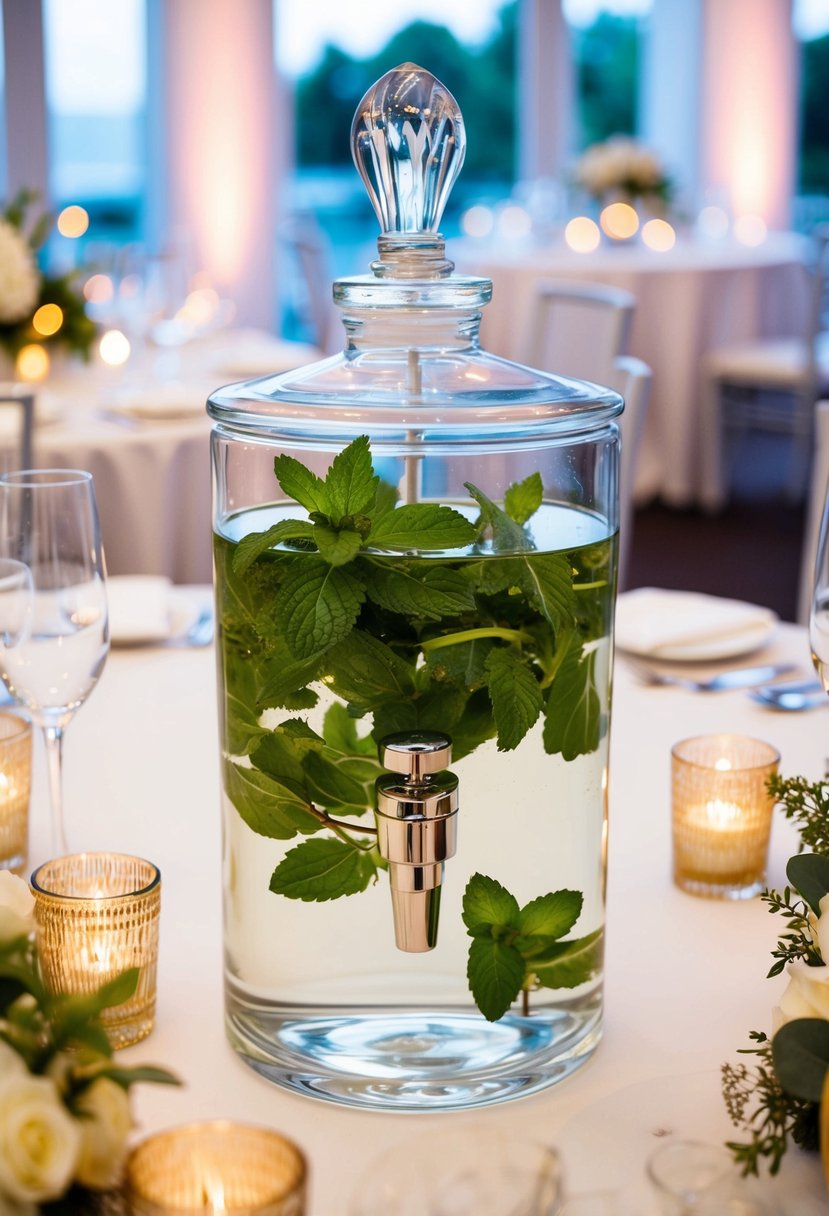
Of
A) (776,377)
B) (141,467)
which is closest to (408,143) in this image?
(141,467)

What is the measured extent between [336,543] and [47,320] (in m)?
2.63

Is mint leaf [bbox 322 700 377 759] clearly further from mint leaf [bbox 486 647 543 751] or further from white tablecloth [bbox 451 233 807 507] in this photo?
white tablecloth [bbox 451 233 807 507]

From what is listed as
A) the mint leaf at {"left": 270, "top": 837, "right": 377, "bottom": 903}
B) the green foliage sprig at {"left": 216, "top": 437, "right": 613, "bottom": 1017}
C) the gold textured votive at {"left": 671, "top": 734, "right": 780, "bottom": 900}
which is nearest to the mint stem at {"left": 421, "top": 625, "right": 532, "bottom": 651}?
the green foliage sprig at {"left": 216, "top": 437, "right": 613, "bottom": 1017}

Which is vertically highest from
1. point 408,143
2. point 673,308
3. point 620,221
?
point 620,221

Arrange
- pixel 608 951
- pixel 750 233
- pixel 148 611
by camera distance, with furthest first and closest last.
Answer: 1. pixel 750 233
2. pixel 148 611
3. pixel 608 951

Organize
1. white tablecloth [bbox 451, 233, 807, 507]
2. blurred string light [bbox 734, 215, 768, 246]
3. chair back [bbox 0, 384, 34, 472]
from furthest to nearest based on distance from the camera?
blurred string light [bbox 734, 215, 768, 246] → white tablecloth [bbox 451, 233, 807, 507] → chair back [bbox 0, 384, 34, 472]

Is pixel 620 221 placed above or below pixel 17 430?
above

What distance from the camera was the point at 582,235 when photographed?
20.9ft

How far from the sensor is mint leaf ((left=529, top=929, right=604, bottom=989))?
2.33 feet

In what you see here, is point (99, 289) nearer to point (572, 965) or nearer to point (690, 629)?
point (690, 629)

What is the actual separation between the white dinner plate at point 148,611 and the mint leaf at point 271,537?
71 centimetres

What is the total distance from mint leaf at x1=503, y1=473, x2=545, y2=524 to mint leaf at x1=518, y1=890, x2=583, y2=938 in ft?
0.60

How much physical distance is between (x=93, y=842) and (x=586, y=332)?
3.41 meters

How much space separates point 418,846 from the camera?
2.15 feet
